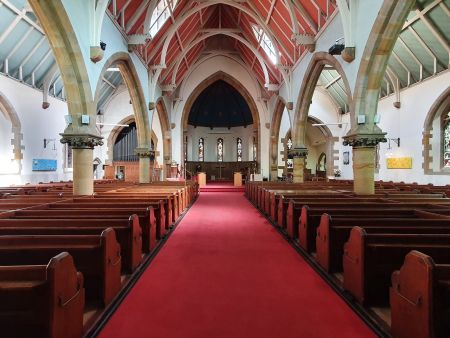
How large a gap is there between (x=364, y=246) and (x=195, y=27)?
16.6 metres

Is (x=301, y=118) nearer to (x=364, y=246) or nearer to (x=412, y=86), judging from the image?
(x=412, y=86)

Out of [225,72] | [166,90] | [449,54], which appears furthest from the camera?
[225,72]

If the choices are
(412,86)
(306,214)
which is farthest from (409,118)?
(306,214)

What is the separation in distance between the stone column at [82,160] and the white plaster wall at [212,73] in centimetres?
1270

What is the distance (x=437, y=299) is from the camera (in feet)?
6.53

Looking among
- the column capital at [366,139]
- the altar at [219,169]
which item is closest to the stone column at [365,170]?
the column capital at [366,139]

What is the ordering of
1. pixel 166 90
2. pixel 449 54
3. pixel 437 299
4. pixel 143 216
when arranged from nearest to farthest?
1. pixel 437 299
2. pixel 143 216
3. pixel 449 54
4. pixel 166 90

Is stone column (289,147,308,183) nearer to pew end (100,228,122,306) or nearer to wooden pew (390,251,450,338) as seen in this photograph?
pew end (100,228,122,306)

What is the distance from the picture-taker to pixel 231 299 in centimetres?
320

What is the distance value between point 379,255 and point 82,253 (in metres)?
2.72

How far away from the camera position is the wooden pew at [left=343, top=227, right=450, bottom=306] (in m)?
2.84

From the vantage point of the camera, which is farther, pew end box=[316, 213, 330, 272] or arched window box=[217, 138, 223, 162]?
arched window box=[217, 138, 223, 162]

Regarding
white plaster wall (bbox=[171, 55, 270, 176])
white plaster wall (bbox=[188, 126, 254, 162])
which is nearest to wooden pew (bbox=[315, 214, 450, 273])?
white plaster wall (bbox=[171, 55, 270, 176])

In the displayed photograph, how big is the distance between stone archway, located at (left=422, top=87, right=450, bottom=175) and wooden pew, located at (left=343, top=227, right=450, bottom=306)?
1021 cm
